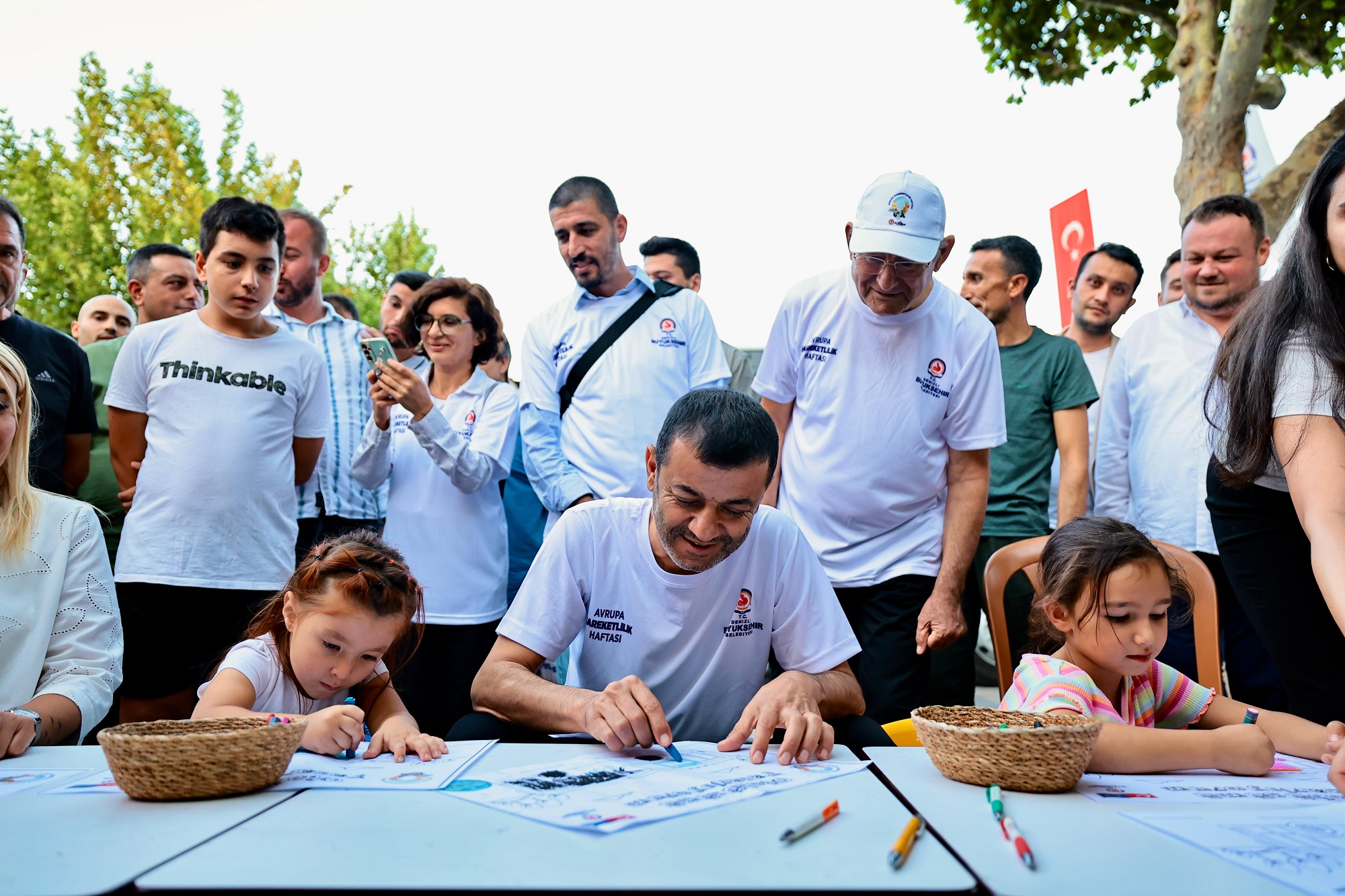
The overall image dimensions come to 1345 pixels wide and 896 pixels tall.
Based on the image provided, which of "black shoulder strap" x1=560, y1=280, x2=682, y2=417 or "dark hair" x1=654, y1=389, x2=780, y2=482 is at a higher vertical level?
"black shoulder strap" x1=560, y1=280, x2=682, y2=417

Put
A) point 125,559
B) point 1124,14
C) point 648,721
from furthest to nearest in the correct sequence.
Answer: point 1124,14 → point 125,559 → point 648,721

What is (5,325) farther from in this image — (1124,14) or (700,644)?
(1124,14)

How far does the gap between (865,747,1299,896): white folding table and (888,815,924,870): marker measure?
0.05 metres

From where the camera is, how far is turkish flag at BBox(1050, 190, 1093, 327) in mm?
7180

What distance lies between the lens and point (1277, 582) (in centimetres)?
211

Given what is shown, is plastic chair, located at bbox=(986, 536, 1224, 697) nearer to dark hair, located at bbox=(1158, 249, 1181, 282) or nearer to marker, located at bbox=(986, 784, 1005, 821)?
marker, located at bbox=(986, 784, 1005, 821)

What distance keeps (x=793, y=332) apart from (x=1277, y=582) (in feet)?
5.48

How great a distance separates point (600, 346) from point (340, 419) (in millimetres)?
1183

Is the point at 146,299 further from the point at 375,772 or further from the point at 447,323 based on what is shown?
the point at 375,772

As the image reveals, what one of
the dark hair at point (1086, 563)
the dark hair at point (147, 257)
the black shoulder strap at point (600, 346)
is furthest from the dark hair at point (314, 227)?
the dark hair at point (1086, 563)

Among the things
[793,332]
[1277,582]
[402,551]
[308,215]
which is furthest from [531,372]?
[1277,582]

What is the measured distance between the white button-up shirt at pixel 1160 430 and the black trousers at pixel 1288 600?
4.44 ft

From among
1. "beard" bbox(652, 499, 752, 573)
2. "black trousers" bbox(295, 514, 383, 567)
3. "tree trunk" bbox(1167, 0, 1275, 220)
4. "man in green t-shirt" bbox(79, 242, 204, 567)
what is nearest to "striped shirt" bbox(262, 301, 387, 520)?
"black trousers" bbox(295, 514, 383, 567)

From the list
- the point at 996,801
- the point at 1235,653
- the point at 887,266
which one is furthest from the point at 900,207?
the point at 996,801
